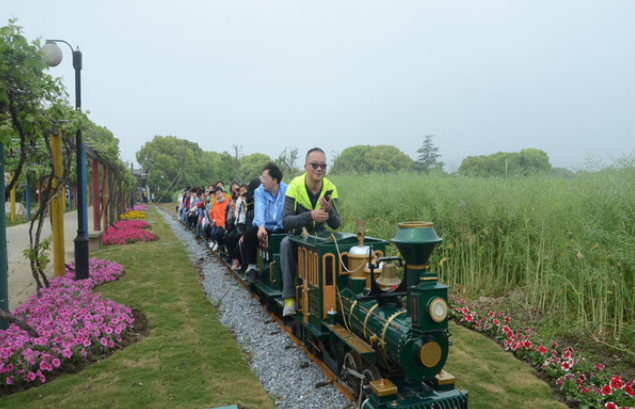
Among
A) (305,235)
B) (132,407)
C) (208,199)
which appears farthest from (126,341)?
(208,199)

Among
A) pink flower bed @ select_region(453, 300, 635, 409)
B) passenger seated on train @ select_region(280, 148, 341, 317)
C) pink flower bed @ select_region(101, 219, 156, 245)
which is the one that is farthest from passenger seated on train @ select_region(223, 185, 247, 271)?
Answer: pink flower bed @ select_region(101, 219, 156, 245)

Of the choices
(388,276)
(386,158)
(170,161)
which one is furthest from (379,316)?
(170,161)

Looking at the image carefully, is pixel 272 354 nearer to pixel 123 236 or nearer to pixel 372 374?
pixel 372 374

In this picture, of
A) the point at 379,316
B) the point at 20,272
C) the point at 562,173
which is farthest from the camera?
the point at 20,272

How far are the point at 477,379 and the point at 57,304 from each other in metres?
5.64

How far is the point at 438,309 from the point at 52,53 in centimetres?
752

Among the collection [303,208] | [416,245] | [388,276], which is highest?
[303,208]

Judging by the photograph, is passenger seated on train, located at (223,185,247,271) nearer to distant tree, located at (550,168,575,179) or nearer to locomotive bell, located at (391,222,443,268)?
locomotive bell, located at (391,222,443,268)

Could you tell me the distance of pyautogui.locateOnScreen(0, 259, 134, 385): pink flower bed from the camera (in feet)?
14.2

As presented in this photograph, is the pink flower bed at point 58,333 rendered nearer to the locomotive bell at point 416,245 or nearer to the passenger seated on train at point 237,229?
the passenger seated on train at point 237,229

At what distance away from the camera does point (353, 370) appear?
374 cm

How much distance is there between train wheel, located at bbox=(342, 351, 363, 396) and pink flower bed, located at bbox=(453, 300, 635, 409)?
6.04 ft

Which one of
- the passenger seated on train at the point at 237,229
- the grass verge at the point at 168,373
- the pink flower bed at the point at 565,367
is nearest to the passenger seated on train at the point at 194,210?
the passenger seated on train at the point at 237,229

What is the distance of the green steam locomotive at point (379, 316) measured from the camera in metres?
2.97
